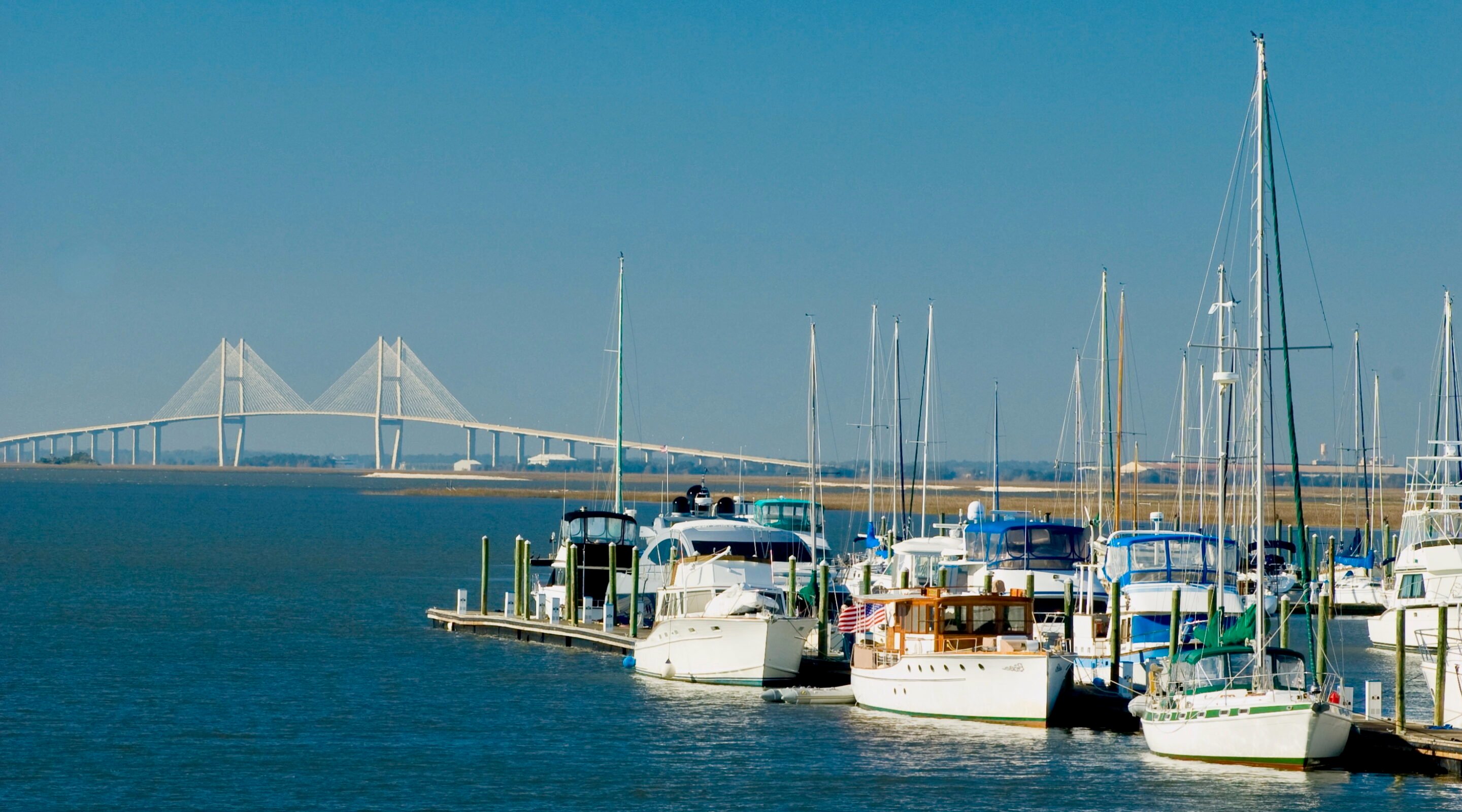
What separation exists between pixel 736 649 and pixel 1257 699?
1138 centimetres

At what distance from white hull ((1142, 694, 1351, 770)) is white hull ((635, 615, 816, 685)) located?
9449 millimetres

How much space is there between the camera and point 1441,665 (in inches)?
1001

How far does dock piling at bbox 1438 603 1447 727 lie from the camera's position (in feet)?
82.8

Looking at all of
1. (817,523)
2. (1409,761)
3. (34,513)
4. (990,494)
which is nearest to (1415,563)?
(1409,761)

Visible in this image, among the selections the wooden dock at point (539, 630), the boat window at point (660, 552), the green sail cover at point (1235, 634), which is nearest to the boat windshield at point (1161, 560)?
the green sail cover at point (1235, 634)

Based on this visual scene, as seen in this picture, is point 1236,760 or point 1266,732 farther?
point 1236,760

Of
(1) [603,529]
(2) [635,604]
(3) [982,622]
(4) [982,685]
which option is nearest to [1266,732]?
(4) [982,685]

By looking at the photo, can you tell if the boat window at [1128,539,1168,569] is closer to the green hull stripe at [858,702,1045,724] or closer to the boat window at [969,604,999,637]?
the boat window at [969,604,999,637]

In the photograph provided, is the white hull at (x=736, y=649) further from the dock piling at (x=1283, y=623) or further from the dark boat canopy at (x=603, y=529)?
the dark boat canopy at (x=603, y=529)

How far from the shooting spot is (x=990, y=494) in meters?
145

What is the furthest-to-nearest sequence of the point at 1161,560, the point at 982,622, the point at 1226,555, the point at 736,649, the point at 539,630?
the point at 539,630 → the point at 1161,560 → the point at 736,649 → the point at 1226,555 → the point at 982,622

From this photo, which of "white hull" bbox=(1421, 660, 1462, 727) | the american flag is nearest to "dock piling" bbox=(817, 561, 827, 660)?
the american flag

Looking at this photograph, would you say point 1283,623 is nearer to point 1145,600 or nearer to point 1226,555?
point 1145,600

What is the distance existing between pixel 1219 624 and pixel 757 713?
803cm
